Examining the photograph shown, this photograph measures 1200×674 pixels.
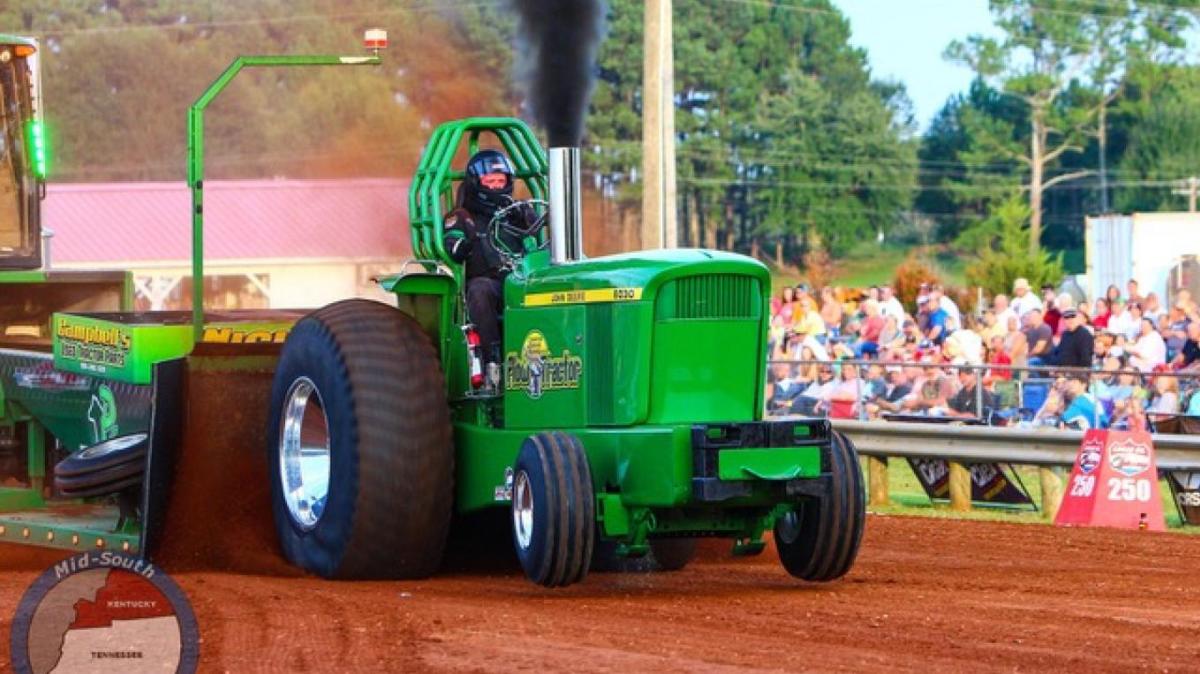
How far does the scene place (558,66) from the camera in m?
11.7

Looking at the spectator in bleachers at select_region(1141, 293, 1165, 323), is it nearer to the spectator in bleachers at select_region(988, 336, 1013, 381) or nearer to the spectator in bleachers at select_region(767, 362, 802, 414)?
the spectator in bleachers at select_region(988, 336, 1013, 381)

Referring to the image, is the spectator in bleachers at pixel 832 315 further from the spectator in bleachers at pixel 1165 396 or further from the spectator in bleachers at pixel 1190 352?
the spectator in bleachers at pixel 1165 396

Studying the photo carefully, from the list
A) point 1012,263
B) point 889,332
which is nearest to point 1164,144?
point 1012,263

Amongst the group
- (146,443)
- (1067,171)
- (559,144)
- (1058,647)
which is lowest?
(1058,647)

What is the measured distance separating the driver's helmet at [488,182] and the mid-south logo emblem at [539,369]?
810 millimetres

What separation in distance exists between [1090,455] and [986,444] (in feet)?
2.92

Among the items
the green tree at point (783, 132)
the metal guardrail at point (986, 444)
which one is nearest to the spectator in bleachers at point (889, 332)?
the metal guardrail at point (986, 444)

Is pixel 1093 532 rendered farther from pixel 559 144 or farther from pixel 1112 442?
pixel 559 144

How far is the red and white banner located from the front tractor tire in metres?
5.90

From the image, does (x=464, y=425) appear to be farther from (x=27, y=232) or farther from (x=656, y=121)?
(x=656, y=121)

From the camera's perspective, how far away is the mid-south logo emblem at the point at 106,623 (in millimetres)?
7578

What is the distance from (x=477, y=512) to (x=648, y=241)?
35.9 ft

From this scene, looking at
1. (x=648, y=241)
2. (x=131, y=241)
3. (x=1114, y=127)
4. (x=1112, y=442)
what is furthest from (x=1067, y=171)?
(x=1112, y=442)

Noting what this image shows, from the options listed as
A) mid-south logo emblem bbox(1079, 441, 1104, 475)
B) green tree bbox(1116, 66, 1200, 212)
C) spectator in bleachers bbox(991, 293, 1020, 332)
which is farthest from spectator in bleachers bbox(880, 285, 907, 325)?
green tree bbox(1116, 66, 1200, 212)
